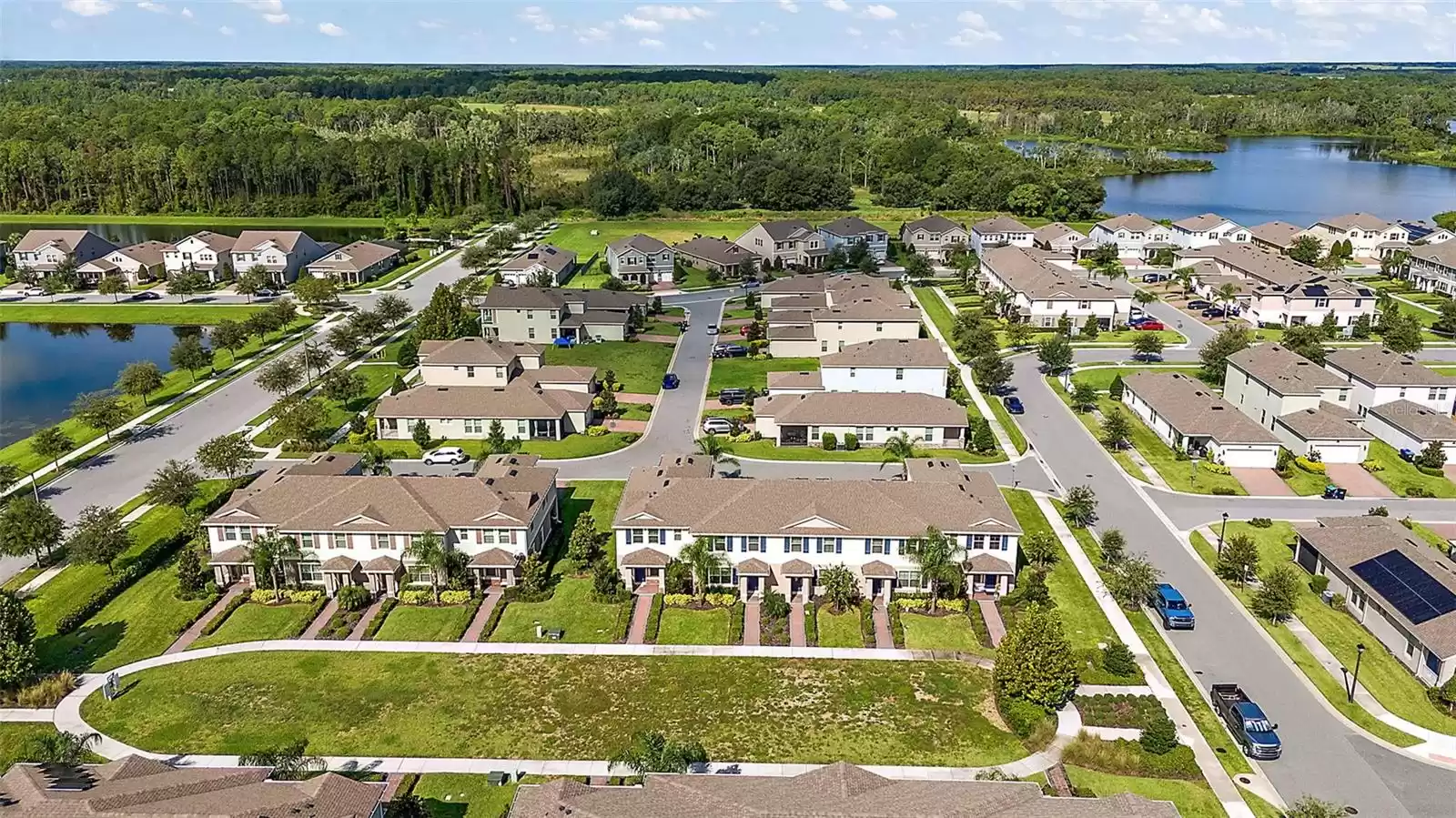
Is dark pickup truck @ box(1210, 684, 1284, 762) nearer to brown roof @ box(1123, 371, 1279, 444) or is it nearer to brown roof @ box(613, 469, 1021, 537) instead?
brown roof @ box(613, 469, 1021, 537)

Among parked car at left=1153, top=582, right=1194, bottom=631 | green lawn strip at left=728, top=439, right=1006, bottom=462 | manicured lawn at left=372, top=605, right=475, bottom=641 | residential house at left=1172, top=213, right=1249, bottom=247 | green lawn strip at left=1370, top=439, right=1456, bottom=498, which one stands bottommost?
manicured lawn at left=372, top=605, right=475, bottom=641

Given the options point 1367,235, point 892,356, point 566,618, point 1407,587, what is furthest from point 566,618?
point 1367,235

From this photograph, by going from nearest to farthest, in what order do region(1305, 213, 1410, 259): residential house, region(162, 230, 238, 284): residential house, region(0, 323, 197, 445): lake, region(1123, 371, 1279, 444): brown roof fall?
region(1123, 371, 1279, 444): brown roof → region(0, 323, 197, 445): lake → region(162, 230, 238, 284): residential house → region(1305, 213, 1410, 259): residential house

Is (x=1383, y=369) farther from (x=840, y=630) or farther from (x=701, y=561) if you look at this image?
(x=701, y=561)

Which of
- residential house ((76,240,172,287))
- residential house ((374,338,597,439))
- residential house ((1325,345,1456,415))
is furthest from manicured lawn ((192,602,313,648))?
residential house ((76,240,172,287))

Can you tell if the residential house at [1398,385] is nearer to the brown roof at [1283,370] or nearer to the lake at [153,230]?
the brown roof at [1283,370]

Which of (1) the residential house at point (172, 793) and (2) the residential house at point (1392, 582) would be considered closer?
(1) the residential house at point (172, 793)

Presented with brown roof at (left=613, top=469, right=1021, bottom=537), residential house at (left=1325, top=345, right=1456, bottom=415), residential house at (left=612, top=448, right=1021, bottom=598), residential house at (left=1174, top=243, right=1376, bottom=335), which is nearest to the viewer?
residential house at (left=612, top=448, right=1021, bottom=598)

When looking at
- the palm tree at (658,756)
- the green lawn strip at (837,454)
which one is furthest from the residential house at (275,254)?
the palm tree at (658,756)
